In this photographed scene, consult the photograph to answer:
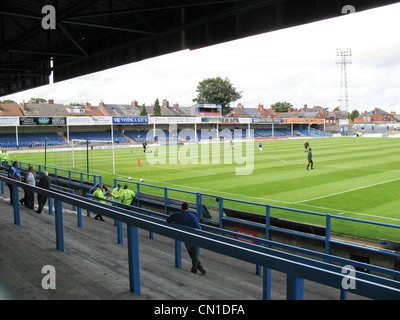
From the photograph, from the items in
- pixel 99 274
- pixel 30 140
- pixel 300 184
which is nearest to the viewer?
pixel 99 274

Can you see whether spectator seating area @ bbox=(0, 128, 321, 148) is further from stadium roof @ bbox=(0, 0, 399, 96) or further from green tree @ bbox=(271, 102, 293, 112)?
green tree @ bbox=(271, 102, 293, 112)

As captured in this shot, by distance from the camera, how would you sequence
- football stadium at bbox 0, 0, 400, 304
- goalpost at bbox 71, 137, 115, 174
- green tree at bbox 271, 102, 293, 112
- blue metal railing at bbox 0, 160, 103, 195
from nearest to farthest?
football stadium at bbox 0, 0, 400, 304
blue metal railing at bbox 0, 160, 103, 195
goalpost at bbox 71, 137, 115, 174
green tree at bbox 271, 102, 293, 112

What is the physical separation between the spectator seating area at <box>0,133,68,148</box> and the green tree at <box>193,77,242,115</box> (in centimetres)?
6407

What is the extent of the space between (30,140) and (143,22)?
57.5 meters

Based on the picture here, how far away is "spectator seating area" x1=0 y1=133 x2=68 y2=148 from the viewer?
189ft

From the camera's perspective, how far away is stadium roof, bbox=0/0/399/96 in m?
8.16

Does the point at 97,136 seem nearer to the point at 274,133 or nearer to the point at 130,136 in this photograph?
the point at 130,136

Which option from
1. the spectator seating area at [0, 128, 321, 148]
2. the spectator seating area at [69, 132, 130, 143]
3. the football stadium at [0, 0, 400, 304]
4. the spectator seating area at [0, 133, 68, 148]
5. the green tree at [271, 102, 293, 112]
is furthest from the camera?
the green tree at [271, 102, 293, 112]

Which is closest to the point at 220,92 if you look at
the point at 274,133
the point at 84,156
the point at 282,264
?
the point at 274,133

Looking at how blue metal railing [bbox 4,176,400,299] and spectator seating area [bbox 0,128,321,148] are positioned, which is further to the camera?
spectator seating area [bbox 0,128,321,148]

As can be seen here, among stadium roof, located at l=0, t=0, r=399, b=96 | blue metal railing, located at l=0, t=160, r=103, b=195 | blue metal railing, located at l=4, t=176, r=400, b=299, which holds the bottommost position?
blue metal railing, located at l=0, t=160, r=103, b=195

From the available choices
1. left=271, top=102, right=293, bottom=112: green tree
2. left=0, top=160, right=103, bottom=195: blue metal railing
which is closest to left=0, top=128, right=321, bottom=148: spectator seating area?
left=0, top=160, right=103, bottom=195: blue metal railing

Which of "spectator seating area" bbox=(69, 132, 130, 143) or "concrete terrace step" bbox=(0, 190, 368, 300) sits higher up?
"spectator seating area" bbox=(69, 132, 130, 143)

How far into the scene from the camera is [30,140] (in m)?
61.0
